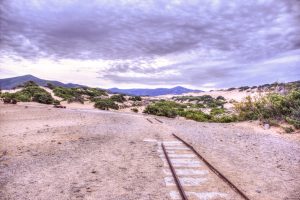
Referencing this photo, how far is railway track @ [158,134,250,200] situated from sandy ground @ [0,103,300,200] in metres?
0.29

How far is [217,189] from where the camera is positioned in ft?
25.2

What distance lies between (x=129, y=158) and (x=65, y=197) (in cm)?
405

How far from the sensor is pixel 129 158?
11148 mm

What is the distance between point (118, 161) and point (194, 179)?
123 inches

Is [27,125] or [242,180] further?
[27,125]

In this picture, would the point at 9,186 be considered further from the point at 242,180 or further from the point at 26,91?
the point at 26,91

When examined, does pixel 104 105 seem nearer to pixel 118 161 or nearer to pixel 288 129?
pixel 288 129

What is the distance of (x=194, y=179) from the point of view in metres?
8.45

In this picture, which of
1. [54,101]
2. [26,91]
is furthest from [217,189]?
[26,91]

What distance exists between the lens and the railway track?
729 centimetres

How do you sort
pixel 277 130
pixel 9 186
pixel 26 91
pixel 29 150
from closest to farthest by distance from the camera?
pixel 9 186 < pixel 29 150 < pixel 277 130 < pixel 26 91

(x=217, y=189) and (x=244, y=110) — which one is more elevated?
(x=244, y=110)

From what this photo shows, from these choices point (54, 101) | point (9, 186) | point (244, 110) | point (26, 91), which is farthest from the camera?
point (26, 91)

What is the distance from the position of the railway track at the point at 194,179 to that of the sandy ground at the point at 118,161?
0.29 metres
